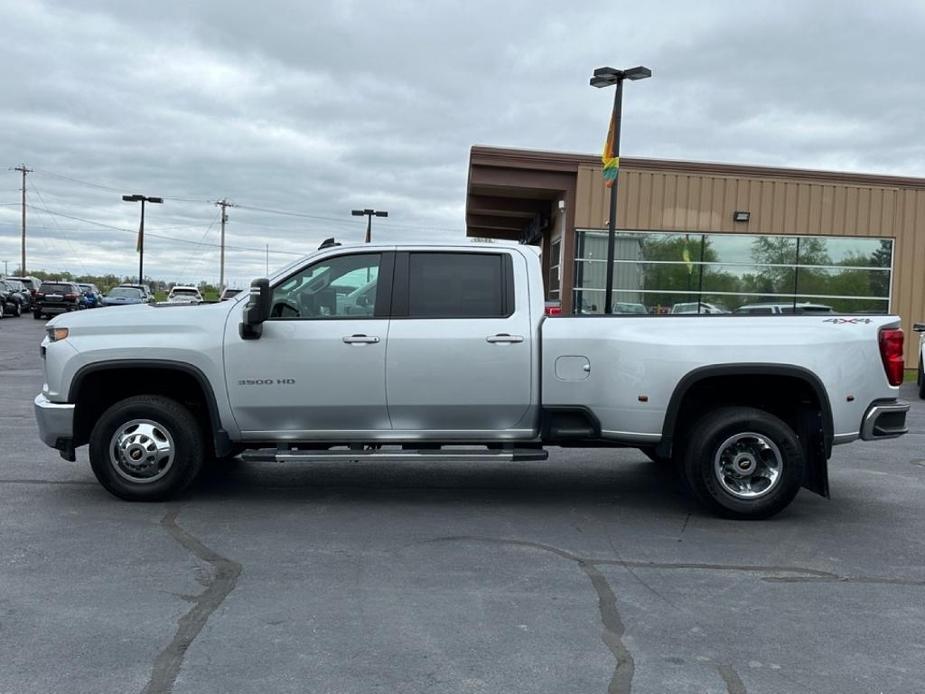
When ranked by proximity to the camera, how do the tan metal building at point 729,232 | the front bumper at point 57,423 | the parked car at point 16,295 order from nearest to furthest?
1. the front bumper at point 57,423
2. the tan metal building at point 729,232
3. the parked car at point 16,295

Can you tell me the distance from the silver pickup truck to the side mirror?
0.02 meters

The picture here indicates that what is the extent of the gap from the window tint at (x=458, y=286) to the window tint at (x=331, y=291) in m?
0.33

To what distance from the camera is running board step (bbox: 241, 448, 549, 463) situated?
6602 mm

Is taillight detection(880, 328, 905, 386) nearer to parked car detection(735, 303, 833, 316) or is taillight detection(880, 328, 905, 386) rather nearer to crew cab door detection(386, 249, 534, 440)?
parked car detection(735, 303, 833, 316)

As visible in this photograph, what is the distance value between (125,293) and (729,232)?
26.3 meters

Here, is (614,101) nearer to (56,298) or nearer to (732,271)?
(732,271)

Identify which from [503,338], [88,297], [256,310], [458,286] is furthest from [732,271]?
[88,297]

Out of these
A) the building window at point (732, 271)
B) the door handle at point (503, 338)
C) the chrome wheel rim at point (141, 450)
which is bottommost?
the chrome wheel rim at point (141, 450)

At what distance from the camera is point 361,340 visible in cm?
662

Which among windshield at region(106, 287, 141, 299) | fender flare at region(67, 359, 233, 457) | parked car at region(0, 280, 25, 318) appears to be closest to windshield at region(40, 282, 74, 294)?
parked car at region(0, 280, 25, 318)

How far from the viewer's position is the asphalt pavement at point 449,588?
3.93 m

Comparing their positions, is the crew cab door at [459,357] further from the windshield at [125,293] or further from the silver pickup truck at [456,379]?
the windshield at [125,293]

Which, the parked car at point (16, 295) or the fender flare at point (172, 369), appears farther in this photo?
the parked car at point (16, 295)

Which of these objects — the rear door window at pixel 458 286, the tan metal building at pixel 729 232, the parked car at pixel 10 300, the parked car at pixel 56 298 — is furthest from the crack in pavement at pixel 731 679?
the parked car at pixel 10 300
